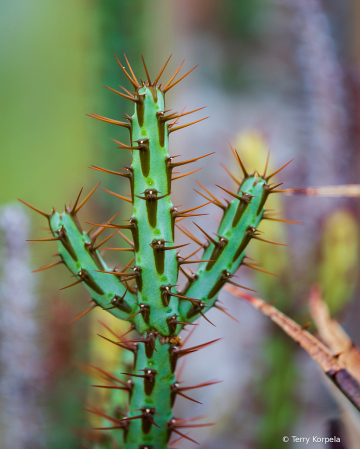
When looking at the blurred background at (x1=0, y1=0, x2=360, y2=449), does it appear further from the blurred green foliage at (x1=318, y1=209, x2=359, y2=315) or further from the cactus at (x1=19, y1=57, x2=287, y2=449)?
the cactus at (x1=19, y1=57, x2=287, y2=449)

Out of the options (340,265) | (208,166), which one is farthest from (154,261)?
(208,166)

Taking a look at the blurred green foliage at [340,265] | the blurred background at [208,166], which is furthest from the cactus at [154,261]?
the blurred green foliage at [340,265]

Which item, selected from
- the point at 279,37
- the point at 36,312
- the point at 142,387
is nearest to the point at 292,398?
the point at 142,387

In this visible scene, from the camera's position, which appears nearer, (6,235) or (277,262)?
(6,235)

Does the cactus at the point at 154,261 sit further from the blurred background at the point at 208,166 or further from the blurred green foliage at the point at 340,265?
the blurred green foliage at the point at 340,265

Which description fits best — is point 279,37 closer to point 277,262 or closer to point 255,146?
point 255,146

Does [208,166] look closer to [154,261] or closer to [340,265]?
[340,265]

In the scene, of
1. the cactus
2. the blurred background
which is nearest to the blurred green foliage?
the blurred background
